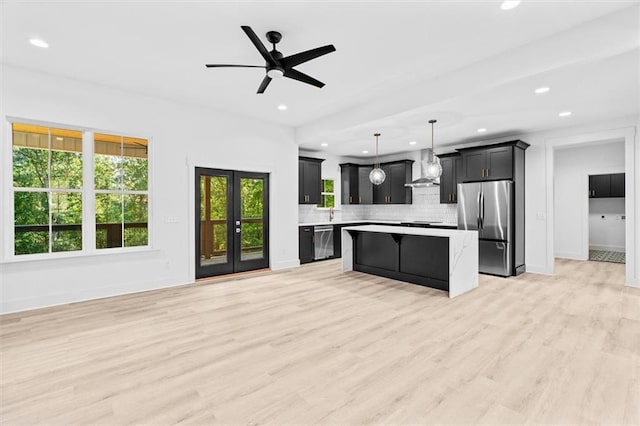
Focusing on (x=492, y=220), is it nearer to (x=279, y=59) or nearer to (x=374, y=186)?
(x=374, y=186)

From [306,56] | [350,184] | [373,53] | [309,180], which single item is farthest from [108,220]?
[350,184]

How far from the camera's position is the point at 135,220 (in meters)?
4.90

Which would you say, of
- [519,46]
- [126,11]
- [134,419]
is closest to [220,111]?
[126,11]

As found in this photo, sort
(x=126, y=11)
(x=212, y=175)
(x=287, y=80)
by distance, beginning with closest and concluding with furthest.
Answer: (x=126, y=11), (x=287, y=80), (x=212, y=175)

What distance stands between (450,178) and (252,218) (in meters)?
4.42

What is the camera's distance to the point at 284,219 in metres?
6.57

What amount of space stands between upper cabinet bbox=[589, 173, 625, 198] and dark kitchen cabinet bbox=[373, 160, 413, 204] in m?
4.75

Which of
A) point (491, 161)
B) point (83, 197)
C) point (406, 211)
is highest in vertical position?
point (491, 161)

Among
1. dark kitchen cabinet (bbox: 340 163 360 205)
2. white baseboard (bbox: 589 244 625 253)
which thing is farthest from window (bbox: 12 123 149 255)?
white baseboard (bbox: 589 244 625 253)

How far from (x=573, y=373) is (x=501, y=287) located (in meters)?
2.76

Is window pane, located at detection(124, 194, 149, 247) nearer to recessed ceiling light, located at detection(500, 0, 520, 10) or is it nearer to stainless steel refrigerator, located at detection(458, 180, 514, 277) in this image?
recessed ceiling light, located at detection(500, 0, 520, 10)

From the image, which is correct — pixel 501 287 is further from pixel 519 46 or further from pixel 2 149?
pixel 2 149

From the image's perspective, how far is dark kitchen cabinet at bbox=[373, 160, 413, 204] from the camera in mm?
8195

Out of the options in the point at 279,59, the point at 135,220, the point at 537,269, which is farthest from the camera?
the point at 537,269
